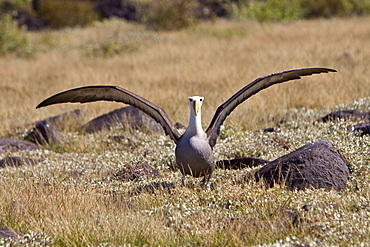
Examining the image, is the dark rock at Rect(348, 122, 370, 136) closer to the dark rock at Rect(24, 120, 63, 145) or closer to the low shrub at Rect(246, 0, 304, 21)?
the dark rock at Rect(24, 120, 63, 145)

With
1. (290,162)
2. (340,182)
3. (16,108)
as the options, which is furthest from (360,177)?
(16,108)

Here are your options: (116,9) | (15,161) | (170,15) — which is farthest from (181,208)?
(116,9)

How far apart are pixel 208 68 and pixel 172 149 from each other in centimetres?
653

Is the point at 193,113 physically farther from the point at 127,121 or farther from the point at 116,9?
the point at 116,9

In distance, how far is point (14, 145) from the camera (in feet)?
27.7

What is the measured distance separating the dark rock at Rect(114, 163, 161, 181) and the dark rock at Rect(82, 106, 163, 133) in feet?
7.01

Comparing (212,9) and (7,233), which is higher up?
(212,9)

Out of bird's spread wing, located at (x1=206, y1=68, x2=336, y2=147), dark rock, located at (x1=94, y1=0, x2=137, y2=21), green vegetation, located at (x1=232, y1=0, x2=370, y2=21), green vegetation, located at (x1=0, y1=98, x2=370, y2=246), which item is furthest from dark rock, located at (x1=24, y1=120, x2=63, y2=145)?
dark rock, located at (x1=94, y1=0, x2=137, y2=21)

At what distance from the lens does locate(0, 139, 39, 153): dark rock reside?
835 cm

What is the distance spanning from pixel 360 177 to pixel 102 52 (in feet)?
43.6

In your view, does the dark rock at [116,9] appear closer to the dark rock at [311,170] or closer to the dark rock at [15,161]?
the dark rock at [15,161]

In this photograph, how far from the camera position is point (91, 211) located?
4.88 m

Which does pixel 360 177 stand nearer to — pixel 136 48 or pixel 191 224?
pixel 191 224

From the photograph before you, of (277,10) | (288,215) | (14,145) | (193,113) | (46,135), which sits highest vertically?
(277,10)
